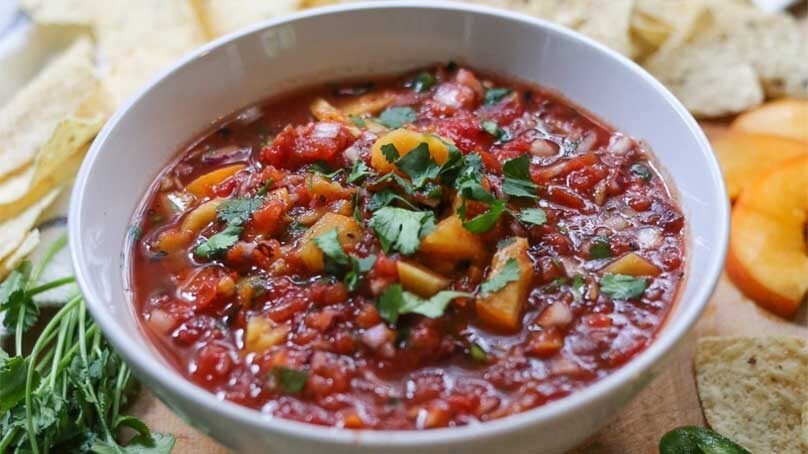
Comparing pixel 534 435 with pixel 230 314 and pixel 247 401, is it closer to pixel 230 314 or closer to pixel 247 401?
pixel 247 401

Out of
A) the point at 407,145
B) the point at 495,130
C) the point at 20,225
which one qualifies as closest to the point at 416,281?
the point at 407,145

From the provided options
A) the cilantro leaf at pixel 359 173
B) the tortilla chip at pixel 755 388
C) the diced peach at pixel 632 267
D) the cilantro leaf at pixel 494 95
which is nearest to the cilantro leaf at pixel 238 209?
the cilantro leaf at pixel 359 173

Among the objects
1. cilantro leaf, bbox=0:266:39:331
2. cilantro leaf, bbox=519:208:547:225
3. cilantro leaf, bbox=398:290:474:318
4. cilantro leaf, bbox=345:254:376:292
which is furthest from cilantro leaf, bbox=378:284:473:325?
cilantro leaf, bbox=0:266:39:331

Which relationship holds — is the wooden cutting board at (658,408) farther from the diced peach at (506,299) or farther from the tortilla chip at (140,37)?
the tortilla chip at (140,37)

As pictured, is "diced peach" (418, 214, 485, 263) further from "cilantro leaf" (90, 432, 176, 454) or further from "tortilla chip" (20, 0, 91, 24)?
"tortilla chip" (20, 0, 91, 24)

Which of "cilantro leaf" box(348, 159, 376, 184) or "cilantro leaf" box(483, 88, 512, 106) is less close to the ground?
"cilantro leaf" box(348, 159, 376, 184)

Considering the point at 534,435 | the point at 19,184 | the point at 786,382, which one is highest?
the point at 534,435

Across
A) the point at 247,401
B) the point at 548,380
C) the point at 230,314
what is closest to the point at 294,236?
the point at 230,314
